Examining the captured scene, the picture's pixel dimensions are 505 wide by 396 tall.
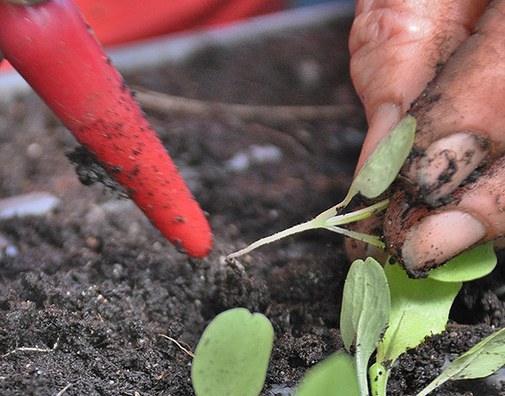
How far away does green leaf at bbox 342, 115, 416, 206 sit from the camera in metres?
0.55

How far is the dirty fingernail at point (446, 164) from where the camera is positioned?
0.60 meters

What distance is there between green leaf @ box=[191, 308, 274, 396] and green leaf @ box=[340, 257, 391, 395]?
0.35 ft

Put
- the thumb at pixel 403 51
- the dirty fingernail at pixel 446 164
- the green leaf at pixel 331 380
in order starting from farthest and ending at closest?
1. the thumb at pixel 403 51
2. the dirty fingernail at pixel 446 164
3. the green leaf at pixel 331 380

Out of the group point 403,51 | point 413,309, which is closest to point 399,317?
point 413,309

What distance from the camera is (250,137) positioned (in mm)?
1104

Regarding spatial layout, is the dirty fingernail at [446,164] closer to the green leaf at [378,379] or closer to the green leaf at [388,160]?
the green leaf at [388,160]

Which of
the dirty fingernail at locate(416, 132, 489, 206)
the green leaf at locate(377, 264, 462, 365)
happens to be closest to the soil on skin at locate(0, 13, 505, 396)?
the green leaf at locate(377, 264, 462, 365)

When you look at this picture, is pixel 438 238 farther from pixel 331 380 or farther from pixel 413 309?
pixel 331 380

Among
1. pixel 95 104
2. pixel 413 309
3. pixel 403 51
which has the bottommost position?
pixel 413 309

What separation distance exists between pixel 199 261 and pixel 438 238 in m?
0.28

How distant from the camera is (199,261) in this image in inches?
30.6

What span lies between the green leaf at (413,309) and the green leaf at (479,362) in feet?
0.16

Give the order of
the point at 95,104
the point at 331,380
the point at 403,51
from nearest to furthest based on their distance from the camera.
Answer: the point at 331,380
the point at 95,104
the point at 403,51

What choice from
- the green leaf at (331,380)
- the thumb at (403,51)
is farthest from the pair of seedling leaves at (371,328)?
the thumb at (403,51)
